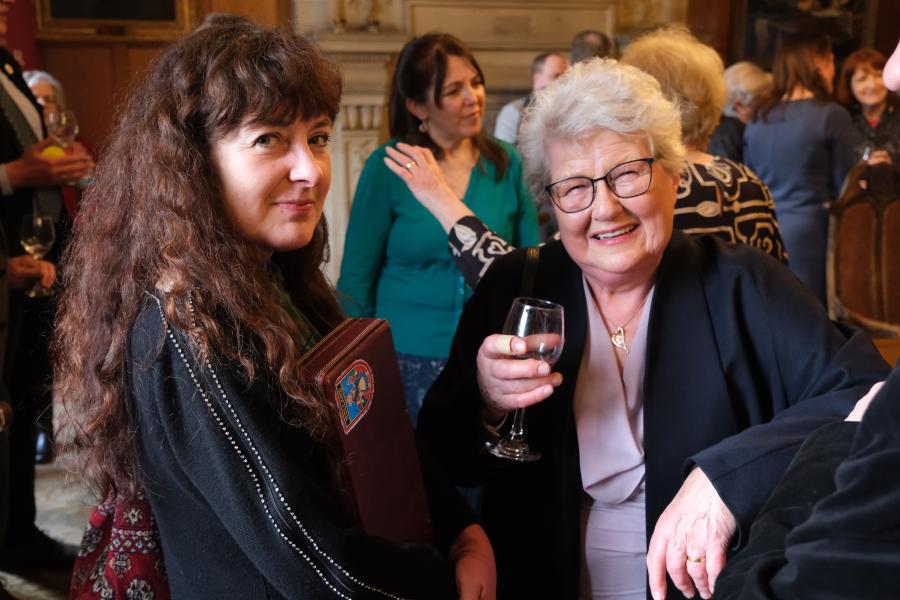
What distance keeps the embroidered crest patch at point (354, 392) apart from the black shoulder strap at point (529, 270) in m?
0.49

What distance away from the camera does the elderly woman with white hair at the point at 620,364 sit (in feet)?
4.82

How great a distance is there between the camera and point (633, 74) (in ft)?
5.15

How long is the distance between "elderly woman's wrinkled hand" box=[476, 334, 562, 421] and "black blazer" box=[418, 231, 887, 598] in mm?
143

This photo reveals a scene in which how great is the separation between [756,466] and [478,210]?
65.0 inches

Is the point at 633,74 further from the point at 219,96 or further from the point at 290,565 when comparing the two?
the point at 290,565

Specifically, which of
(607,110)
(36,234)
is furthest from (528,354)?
(36,234)

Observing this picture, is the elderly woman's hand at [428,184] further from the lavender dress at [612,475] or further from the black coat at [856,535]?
the black coat at [856,535]

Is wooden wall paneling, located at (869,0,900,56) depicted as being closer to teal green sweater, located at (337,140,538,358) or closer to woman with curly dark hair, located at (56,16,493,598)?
teal green sweater, located at (337,140,538,358)

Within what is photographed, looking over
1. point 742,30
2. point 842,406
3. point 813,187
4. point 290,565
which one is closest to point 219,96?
point 290,565

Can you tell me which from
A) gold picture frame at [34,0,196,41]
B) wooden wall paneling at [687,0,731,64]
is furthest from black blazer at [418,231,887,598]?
wooden wall paneling at [687,0,731,64]

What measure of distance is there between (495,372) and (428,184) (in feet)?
3.16

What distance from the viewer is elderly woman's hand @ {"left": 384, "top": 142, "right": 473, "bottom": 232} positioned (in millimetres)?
2201

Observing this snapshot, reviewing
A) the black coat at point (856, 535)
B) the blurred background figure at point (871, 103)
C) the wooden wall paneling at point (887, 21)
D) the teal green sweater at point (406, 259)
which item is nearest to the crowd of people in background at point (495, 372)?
the black coat at point (856, 535)

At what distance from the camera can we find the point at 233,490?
1.04 metres
